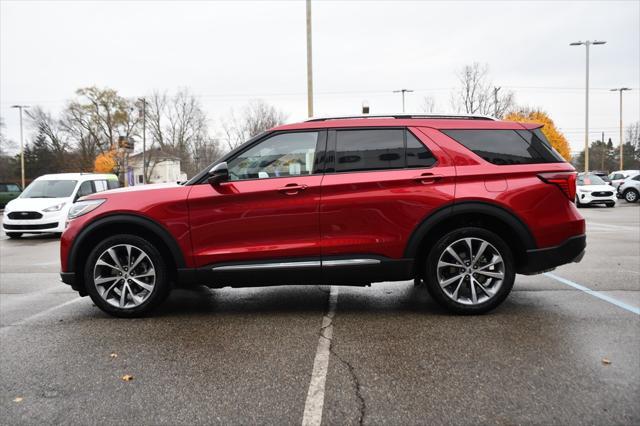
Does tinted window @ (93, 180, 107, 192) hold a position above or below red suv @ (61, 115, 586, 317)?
above

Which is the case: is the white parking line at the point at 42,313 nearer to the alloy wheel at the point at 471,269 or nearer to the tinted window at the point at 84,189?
the alloy wheel at the point at 471,269

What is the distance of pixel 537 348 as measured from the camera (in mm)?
3613

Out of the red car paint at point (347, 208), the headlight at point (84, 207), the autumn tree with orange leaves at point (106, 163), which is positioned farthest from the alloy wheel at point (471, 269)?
the autumn tree with orange leaves at point (106, 163)

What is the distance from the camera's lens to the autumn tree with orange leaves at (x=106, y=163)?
64.5m

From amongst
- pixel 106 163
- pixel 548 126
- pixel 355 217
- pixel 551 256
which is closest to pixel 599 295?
pixel 551 256

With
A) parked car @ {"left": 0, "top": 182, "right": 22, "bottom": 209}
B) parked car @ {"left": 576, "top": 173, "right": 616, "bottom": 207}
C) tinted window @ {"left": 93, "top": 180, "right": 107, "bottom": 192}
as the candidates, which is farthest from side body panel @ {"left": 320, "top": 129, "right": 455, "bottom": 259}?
parked car @ {"left": 0, "top": 182, "right": 22, "bottom": 209}

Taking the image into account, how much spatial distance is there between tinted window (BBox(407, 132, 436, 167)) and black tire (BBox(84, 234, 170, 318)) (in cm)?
254

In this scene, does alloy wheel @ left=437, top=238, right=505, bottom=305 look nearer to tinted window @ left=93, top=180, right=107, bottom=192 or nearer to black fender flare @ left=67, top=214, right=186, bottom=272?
black fender flare @ left=67, top=214, right=186, bottom=272

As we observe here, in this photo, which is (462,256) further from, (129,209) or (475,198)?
(129,209)

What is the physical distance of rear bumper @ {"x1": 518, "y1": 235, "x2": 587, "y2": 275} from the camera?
443cm

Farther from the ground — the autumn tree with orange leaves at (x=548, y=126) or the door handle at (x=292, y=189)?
the autumn tree with orange leaves at (x=548, y=126)

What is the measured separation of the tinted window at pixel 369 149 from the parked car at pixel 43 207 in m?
10.2

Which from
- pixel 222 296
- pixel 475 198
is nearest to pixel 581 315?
pixel 475 198

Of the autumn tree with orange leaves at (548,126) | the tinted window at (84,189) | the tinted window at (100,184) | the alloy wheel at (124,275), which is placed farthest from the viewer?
the autumn tree with orange leaves at (548,126)
